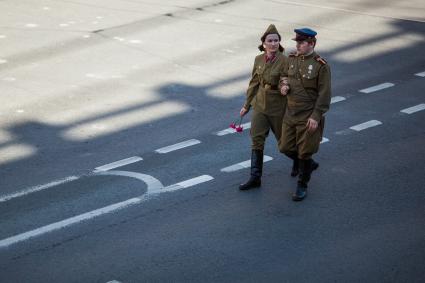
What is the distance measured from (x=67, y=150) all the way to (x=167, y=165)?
136 centimetres

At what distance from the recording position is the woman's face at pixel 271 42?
8.90m

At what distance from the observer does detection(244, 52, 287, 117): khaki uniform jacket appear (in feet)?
29.5

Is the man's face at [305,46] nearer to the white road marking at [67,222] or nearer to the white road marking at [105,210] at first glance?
the white road marking at [105,210]

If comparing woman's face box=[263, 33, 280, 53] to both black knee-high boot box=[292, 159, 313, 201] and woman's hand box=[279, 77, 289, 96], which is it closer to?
woman's hand box=[279, 77, 289, 96]

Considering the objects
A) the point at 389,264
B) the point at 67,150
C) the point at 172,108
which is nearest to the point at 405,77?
the point at 172,108

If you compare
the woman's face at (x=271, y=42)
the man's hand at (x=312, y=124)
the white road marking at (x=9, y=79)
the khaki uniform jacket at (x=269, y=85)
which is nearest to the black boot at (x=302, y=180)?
the man's hand at (x=312, y=124)

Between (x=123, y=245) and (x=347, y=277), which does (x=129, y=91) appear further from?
(x=347, y=277)

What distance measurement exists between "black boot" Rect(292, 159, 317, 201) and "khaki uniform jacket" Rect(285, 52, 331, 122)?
473 millimetres

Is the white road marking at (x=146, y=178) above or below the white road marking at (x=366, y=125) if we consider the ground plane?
below

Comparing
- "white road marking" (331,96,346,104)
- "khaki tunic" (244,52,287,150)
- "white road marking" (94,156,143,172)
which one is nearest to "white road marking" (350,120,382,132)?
"white road marking" (331,96,346,104)

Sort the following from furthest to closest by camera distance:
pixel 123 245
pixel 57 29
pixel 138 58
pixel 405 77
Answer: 1. pixel 57 29
2. pixel 138 58
3. pixel 405 77
4. pixel 123 245

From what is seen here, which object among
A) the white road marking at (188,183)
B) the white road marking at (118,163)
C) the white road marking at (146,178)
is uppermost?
the white road marking at (188,183)

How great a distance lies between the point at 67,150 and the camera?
34.2 feet

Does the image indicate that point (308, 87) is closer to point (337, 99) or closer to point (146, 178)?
point (146, 178)
